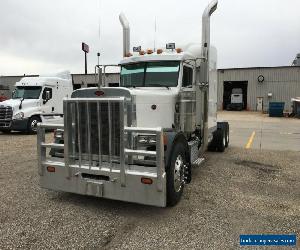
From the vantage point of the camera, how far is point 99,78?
7160 millimetres

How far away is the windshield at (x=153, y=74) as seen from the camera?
22.7 feet

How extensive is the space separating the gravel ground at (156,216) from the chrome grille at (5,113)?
9370 mm

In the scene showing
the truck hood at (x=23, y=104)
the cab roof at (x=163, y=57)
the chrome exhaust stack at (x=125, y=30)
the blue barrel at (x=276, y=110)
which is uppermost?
the chrome exhaust stack at (x=125, y=30)

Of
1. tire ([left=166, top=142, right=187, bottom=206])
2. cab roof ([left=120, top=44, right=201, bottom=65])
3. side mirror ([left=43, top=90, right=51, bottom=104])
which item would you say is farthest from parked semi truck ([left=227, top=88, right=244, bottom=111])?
tire ([left=166, top=142, right=187, bottom=206])

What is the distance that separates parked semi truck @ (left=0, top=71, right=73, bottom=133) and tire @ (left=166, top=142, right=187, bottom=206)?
12363mm

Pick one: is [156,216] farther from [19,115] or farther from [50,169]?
[19,115]

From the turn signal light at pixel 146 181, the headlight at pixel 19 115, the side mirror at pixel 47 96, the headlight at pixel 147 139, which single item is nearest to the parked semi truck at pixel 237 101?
the side mirror at pixel 47 96

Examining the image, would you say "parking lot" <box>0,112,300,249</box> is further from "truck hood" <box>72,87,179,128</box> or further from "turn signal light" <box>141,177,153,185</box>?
"truck hood" <box>72,87,179,128</box>

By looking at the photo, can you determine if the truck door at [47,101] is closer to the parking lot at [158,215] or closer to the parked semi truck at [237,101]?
the parking lot at [158,215]

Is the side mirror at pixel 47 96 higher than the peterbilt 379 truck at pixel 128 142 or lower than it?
higher

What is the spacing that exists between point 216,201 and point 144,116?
2202mm

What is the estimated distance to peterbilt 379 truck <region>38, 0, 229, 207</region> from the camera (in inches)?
197

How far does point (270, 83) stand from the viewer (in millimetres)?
39969

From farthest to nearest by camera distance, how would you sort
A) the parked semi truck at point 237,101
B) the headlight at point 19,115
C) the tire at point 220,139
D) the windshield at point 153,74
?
1. the parked semi truck at point 237,101
2. the headlight at point 19,115
3. the tire at point 220,139
4. the windshield at point 153,74
